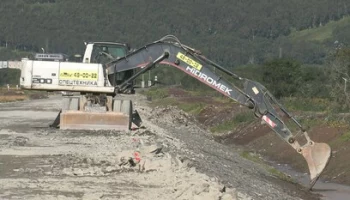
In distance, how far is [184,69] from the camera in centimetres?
2498

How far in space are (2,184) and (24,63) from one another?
1410 cm

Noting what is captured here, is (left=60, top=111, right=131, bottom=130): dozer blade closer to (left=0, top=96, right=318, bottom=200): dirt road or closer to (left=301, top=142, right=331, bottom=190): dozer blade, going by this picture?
(left=0, top=96, right=318, bottom=200): dirt road

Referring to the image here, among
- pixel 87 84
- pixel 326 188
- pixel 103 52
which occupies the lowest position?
pixel 326 188

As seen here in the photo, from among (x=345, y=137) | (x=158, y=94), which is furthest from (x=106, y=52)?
(x=158, y=94)

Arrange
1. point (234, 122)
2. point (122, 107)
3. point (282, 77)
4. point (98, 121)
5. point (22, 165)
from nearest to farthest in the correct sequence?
1. point (22, 165)
2. point (98, 121)
3. point (122, 107)
4. point (234, 122)
5. point (282, 77)

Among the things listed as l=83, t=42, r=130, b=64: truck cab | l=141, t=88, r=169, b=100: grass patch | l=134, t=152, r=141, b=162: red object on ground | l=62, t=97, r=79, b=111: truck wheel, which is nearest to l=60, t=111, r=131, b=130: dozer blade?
l=62, t=97, r=79, b=111: truck wheel

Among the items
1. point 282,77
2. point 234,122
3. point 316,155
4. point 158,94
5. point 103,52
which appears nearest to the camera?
point 316,155

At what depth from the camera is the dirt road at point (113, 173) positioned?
15867mm

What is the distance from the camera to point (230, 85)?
24.1 metres

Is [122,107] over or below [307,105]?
below

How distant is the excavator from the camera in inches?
927

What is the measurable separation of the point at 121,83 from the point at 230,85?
22.3 feet

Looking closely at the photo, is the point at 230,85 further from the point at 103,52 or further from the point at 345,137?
the point at 345,137

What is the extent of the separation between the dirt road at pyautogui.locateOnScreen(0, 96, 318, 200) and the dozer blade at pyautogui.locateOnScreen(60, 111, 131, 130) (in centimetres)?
63
